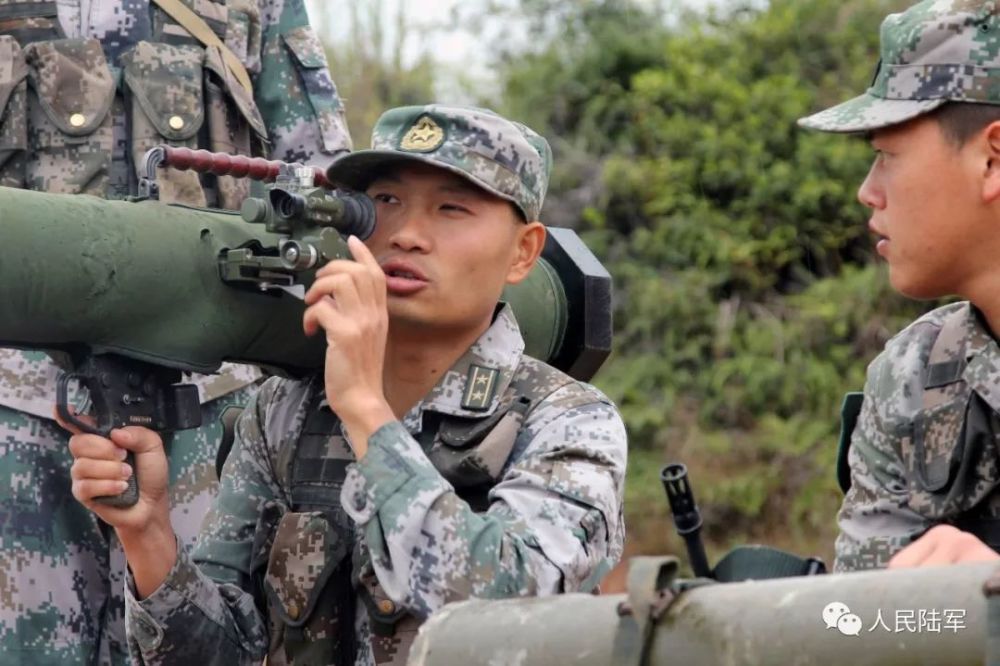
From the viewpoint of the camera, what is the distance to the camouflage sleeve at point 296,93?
4953 millimetres

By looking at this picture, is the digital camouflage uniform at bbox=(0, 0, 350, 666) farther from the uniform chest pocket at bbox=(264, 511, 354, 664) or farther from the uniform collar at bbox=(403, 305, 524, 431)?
the uniform collar at bbox=(403, 305, 524, 431)

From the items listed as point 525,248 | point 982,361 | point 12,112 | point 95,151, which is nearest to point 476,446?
point 525,248

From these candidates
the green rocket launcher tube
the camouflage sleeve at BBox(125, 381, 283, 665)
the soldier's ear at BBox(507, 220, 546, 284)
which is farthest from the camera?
the soldier's ear at BBox(507, 220, 546, 284)

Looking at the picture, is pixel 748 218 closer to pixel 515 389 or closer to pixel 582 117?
pixel 582 117

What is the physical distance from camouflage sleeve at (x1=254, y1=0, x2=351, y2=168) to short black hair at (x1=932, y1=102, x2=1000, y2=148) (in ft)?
5.90

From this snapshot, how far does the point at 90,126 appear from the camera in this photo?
462 centimetres

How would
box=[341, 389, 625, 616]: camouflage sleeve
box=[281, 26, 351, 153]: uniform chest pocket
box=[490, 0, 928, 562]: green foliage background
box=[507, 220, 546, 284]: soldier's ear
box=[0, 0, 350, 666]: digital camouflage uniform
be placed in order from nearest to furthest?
box=[341, 389, 625, 616]: camouflage sleeve
box=[507, 220, 546, 284]: soldier's ear
box=[0, 0, 350, 666]: digital camouflage uniform
box=[281, 26, 351, 153]: uniform chest pocket
box=[490, 0, 928, 562]: green foliage background

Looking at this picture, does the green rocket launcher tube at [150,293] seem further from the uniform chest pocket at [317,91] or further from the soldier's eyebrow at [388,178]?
the uniform chest pocket at [317,91]

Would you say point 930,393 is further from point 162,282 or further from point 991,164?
point 162,282

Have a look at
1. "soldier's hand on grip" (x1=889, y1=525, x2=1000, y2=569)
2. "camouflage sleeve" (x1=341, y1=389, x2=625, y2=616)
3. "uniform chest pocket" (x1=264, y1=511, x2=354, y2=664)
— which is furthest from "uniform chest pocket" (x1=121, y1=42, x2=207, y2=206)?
"soldier's hand on grip" (x1=889, y1=525, x2=1000, y2=569)

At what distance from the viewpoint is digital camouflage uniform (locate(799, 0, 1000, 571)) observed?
354 centimetres

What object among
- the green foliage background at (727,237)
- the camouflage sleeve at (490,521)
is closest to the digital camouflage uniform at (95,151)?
the camouflage sleeve at (490,521)

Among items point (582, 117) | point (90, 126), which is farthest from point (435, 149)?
point (582, 117)

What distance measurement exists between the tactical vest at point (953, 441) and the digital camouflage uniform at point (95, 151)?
1.75m
